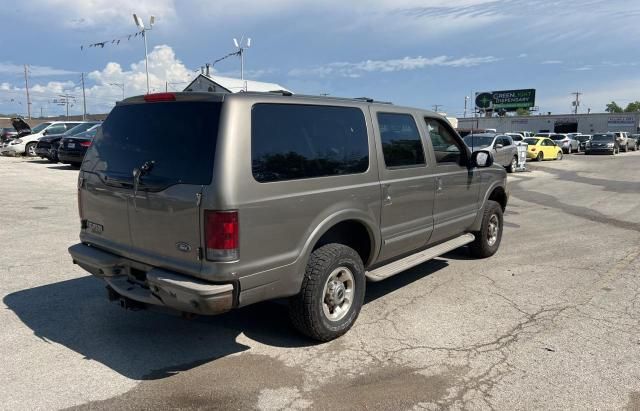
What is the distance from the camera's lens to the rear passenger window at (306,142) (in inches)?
134

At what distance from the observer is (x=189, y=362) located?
3.64m

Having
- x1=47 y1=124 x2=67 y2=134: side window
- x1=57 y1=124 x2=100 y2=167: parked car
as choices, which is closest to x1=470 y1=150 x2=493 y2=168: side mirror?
x1=57 y1=124 x2=100 y2=167: parked car

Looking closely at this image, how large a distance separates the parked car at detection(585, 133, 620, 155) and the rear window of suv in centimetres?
4009

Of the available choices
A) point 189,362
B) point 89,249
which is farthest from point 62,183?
point 189,362

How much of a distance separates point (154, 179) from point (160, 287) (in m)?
0.77

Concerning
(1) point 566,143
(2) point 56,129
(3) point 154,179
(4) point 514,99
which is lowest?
(3) point 154,179

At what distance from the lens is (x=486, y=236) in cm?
643

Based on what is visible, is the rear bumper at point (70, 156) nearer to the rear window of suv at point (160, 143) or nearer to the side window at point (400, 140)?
the rear window of suv at point (160, 143)

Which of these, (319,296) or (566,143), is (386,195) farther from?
(566,143)

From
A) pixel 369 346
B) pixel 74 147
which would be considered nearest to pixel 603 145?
pixel 74 147

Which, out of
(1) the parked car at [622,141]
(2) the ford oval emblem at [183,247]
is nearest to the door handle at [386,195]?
(2) the ford oval emblem at [183,247]

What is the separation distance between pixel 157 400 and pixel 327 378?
1161 mm

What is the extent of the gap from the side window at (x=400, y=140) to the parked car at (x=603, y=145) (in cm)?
3781

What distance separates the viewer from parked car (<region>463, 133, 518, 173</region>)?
782 inches
